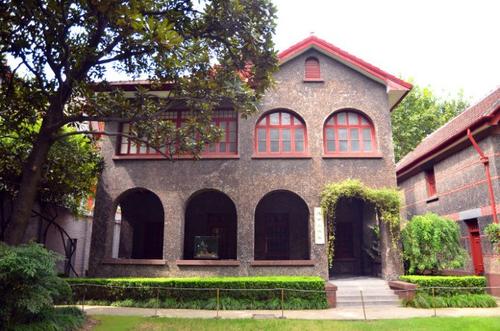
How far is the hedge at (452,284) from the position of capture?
41.8ft

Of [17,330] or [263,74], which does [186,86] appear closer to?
[263,74]

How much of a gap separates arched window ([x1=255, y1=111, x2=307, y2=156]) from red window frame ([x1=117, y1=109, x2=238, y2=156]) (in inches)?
39.3

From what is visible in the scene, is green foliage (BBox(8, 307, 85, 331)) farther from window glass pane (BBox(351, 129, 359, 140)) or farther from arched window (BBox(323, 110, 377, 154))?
window glass pane (BBox(351, 129, 359, 140))

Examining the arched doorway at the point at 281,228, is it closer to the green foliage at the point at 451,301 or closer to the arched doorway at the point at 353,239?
the arched doorway at the point at 353,239

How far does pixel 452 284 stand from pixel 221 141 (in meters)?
9.75

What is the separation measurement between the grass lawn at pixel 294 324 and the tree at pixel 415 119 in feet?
78.5

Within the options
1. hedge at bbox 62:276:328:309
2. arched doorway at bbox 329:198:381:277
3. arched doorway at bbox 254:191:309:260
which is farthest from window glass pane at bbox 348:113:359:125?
hedge at bbox 62:276:328:309

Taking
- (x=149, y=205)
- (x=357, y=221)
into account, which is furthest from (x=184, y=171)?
(x=357, y=221)

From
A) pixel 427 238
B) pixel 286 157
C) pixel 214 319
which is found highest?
pixel 286 157

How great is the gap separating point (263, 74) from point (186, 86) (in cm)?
237

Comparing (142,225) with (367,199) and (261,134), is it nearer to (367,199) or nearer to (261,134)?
(261,134)

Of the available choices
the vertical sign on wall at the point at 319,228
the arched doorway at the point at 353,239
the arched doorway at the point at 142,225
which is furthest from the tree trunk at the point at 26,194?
the arched doorway at the point at 353,239

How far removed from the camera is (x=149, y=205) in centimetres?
1791

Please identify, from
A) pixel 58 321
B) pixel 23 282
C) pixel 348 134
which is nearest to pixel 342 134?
pixel 348 134
